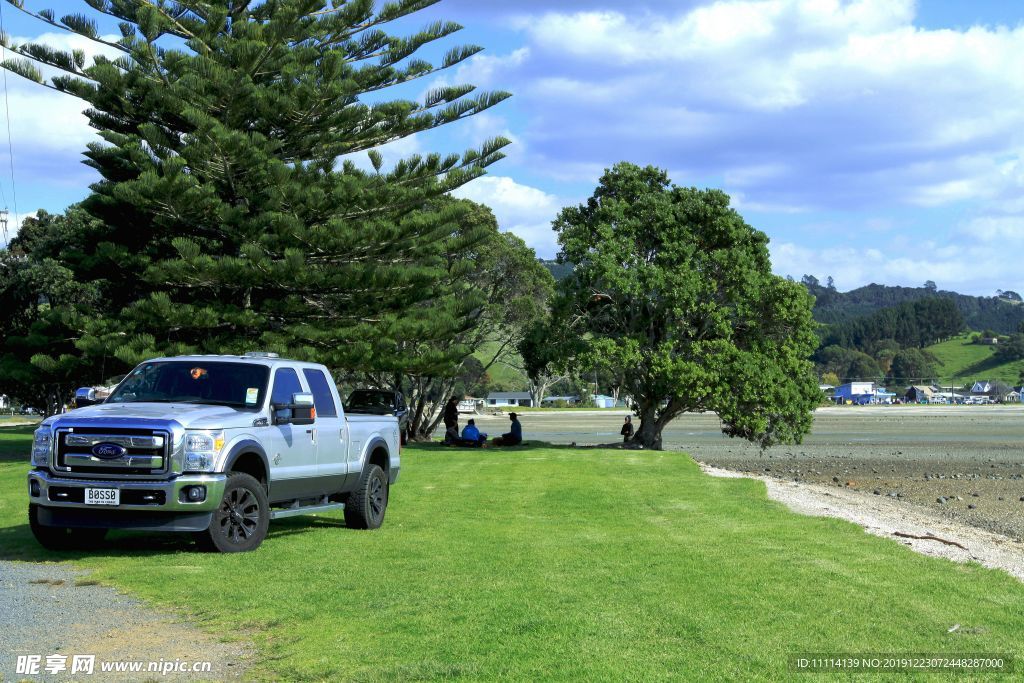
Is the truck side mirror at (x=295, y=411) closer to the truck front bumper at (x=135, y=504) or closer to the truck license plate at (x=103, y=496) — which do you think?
the truck front bumper at (x=135, y=504)

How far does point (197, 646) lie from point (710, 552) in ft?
16.9

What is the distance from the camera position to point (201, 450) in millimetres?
9359

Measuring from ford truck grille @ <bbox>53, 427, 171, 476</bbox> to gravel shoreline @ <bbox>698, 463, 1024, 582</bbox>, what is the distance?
7083 millimetres

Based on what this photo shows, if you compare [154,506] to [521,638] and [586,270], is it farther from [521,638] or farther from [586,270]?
[586,270]

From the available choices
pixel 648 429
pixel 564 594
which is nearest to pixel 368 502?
pixel 564 594

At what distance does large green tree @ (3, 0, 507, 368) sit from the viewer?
24625 mm

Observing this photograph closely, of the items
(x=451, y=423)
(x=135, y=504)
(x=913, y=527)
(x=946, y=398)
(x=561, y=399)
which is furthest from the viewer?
(x=946, y=398)

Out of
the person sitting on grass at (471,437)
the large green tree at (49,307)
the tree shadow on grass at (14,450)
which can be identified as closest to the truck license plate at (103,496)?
the tree shadow on grass at (14,450)

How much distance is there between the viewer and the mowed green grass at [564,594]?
595 centimetres

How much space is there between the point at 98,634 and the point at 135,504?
9.05 ft

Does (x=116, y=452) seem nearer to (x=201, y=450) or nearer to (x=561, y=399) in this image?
(x=201, y=450)

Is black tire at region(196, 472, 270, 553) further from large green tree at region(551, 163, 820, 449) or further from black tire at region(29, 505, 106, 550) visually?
large green tree at region(551, 163, 820, 449)

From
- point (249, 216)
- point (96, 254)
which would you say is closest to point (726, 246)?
point (249, 216)

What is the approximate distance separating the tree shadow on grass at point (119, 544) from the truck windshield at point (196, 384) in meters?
1.37
